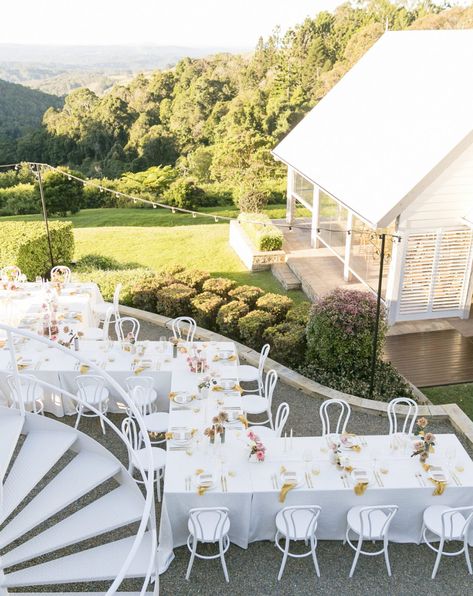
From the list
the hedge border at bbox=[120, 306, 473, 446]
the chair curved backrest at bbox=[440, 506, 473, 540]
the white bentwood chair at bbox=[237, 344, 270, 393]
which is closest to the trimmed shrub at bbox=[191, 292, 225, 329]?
the hedge border at bbox=[120, 306, 473, 446]

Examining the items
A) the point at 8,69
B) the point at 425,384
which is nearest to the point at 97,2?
the point at 8,69

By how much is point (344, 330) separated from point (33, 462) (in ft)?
19.6

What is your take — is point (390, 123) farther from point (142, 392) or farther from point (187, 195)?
point (187, 195)

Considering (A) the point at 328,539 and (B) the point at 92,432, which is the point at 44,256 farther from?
(A) the point at 328,539

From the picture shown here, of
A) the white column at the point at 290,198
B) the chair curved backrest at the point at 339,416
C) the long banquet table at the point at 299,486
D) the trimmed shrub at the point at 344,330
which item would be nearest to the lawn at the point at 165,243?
the white column at the point at 290,198

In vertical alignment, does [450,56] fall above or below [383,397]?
above

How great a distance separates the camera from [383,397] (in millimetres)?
10320

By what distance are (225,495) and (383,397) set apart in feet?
14.7

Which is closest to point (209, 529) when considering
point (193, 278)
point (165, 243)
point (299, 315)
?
point (299, 315)

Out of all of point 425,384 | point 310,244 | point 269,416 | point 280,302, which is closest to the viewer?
point 269,416

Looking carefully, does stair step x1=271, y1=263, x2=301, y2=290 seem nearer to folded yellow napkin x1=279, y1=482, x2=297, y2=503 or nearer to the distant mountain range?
folded yellow napkin x1=279, y1=482, x2=297, y2=503

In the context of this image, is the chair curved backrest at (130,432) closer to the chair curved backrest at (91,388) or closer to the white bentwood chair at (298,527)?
the chair curved backrest at (91,388)

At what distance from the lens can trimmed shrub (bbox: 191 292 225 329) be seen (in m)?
13.0

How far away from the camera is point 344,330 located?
10531 millimetres
